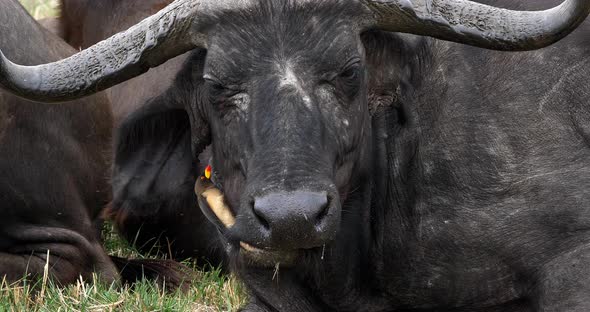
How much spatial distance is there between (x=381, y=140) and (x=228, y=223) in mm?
877

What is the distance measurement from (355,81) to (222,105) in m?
0.59

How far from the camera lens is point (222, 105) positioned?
18.9ft

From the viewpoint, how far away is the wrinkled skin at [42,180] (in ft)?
23.5

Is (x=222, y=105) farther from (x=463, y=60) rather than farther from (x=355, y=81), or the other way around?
(x=463, y=60)

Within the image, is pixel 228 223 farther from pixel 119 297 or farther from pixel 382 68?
pixel 119 297

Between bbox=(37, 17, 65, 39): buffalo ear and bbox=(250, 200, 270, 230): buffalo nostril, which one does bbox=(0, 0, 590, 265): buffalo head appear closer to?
bbox=(250, 200, 270, 230): buffalo nostril

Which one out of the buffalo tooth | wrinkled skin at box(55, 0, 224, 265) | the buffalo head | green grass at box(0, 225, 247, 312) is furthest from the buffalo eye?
green grass at box(0, 225, 247, 312)

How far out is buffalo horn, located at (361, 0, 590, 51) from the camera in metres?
5.68

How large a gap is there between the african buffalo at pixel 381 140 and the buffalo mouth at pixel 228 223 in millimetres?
14

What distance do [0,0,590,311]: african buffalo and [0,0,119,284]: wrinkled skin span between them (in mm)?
1147

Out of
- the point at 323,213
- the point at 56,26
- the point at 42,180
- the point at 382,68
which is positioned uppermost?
the point at 382,68

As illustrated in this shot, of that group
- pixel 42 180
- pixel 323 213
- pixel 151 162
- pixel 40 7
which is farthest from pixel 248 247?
pixel 40 7

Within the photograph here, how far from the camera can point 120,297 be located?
268 inches

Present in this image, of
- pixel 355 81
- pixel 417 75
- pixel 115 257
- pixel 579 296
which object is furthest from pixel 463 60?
pixel 115 257
